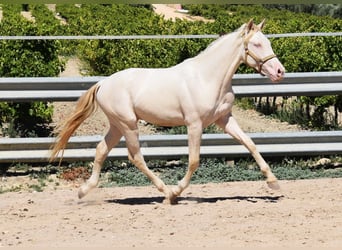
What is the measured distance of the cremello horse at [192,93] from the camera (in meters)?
7.28

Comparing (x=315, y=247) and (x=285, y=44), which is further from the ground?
(x=315, y=247)

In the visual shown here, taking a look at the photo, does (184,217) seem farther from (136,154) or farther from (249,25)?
(249,25)

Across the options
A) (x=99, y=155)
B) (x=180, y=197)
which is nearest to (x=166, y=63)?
(x=180, y=197)

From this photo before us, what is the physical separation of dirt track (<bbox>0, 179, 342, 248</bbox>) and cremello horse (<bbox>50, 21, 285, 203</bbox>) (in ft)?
1.25

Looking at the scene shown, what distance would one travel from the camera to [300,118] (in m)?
12.5

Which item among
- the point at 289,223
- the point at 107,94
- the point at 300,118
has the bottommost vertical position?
the point at 300,118

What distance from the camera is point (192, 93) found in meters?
7.27

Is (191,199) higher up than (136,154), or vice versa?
(136,154)

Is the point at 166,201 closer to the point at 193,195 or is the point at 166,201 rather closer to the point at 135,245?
the point at 193,195

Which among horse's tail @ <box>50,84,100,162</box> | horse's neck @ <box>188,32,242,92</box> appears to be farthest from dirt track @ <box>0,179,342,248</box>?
horse's neck @ <box>188,32,242,92</box>

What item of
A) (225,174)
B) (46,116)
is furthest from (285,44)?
(225,174)

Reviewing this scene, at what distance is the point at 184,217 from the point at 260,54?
1.54 metres

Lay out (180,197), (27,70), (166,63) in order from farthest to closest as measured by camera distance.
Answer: (166,63) < (27,70) < (180,197)

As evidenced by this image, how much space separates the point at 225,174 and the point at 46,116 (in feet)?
10.2
